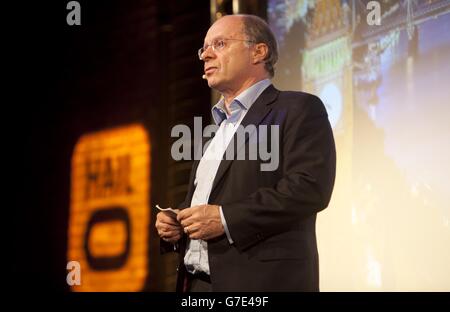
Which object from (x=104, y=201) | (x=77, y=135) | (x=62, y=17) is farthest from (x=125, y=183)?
(x=62, y=17)

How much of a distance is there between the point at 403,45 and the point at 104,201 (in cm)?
266

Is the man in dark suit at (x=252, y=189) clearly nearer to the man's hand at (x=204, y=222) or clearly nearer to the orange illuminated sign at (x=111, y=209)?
the man's hand at (x=204, y=222)

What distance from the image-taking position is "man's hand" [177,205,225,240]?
1.94m

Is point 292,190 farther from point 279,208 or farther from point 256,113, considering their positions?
point 256,113

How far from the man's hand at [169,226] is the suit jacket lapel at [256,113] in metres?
0.16

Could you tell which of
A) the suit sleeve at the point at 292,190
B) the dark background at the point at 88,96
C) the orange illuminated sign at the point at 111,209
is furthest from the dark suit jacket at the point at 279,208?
the orange illuminated sign at the point at 111,209

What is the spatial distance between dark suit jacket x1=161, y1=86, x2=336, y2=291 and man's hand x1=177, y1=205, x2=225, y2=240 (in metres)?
0.03

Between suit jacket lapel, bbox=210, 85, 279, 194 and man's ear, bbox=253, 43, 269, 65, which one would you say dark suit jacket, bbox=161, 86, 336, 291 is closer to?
suit jacket lapel, bbox=210, 85, 279, 194

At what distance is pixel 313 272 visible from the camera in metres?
2.02

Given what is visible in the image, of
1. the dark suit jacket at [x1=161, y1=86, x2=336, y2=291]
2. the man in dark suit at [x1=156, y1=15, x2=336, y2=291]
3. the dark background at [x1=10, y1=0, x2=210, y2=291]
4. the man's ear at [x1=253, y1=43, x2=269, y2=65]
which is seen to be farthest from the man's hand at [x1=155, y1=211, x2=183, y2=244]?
the dark background at [x1=10, y1=0, x2=210, y2=291]

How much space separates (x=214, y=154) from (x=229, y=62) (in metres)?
0.32

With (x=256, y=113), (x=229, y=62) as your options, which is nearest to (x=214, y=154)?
(x=256, y=113)

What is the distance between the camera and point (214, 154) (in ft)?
7.40

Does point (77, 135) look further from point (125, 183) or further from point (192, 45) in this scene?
point (192, 45)
